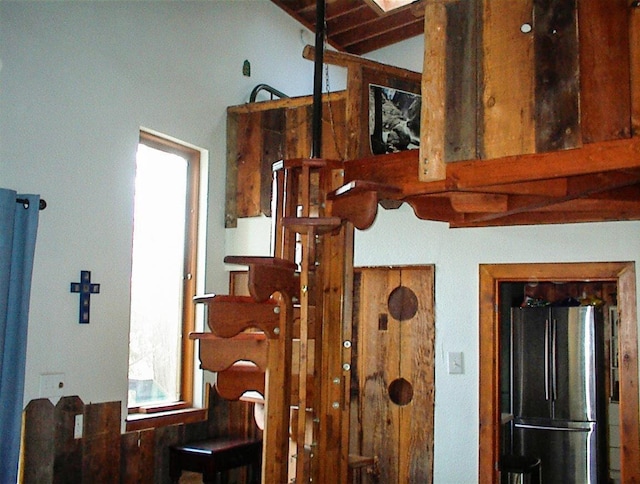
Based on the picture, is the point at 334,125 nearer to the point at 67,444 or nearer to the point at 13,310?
the point at 13,310

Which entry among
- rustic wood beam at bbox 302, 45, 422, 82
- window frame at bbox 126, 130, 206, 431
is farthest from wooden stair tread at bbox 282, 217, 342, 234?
window frame at bbox 126, 130, 206, 431

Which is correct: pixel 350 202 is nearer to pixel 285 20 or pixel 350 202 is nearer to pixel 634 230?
pixel 634 230

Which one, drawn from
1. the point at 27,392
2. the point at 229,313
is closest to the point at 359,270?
the point at 229,313

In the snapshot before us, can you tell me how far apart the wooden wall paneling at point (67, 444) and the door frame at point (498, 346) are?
2124 mm

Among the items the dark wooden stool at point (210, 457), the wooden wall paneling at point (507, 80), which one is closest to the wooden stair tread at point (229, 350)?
the wooden wall paneling at point (507, 80)

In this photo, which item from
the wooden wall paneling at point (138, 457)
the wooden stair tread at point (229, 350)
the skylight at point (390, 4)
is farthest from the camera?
the skylight at point (390, 4)

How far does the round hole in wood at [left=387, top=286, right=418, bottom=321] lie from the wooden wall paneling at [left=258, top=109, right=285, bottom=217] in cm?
106

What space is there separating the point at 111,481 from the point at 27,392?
0.75 meters

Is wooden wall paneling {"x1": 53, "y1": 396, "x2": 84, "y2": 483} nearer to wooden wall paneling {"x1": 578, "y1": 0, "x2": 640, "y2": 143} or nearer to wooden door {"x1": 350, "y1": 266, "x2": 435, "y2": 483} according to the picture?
wooden door {"x1": 350, "y1": 266, "x2": 435, "y2": 483}

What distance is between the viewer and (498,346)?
378cm

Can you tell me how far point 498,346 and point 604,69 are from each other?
6.63 ft

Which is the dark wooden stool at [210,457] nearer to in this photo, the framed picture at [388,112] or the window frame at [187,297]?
the window frame at [187,297]

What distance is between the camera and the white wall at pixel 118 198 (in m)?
3.38

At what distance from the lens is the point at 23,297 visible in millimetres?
3170
